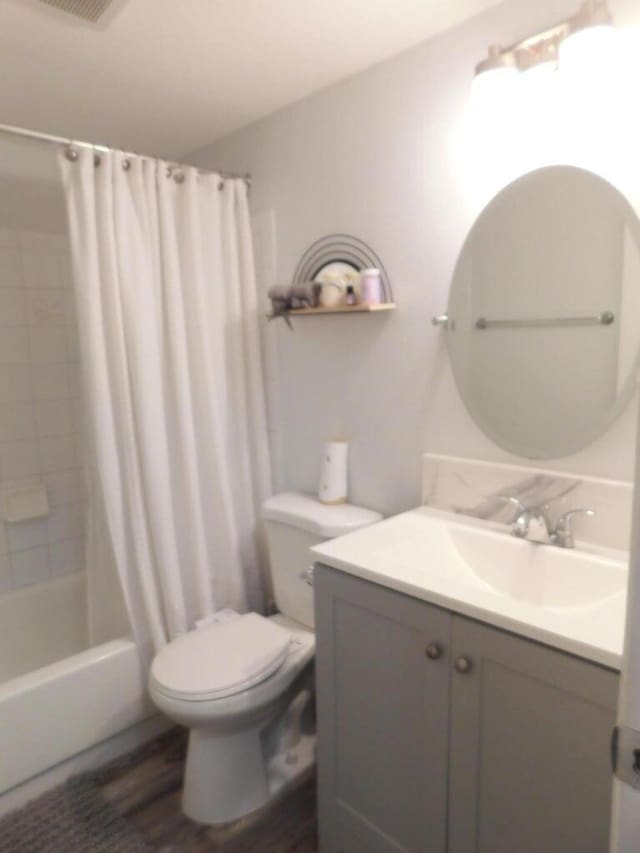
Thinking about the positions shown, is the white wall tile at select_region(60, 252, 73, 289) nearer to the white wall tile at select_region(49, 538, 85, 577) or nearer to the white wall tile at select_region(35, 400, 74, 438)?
the white wall tile at select_region(35, 400, 74, 438)

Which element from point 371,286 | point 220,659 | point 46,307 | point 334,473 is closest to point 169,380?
point 334,473

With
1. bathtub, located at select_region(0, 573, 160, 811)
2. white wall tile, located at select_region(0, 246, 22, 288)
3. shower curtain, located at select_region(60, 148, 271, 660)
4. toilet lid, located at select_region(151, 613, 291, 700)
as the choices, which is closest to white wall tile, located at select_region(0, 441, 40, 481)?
white wall tile, located at select_region(0, 246, 22, 288)

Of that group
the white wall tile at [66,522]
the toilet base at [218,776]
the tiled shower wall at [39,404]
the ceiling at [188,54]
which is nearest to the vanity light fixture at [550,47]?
the ceiling at [188,54]

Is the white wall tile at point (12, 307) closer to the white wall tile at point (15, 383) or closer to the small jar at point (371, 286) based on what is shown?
the white wall tile at point (15, 383)

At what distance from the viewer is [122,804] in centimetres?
174

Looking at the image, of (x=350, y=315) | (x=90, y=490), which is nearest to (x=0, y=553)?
(x=90, y=490)

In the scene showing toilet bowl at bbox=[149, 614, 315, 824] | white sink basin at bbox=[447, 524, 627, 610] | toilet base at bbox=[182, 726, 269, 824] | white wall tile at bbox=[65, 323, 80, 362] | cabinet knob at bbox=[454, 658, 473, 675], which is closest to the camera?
cabinet knob at bbox=[454, 658, 473, 675]

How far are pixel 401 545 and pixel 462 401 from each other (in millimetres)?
455

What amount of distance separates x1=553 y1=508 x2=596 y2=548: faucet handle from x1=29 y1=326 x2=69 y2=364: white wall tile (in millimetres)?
2243

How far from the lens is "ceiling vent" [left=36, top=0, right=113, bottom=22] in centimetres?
135

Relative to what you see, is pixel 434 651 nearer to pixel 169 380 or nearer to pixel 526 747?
pixel 526 747

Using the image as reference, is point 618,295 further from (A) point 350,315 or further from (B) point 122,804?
(B) point 122,804

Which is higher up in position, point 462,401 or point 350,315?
point 350,315

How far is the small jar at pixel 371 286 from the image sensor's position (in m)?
1.72
